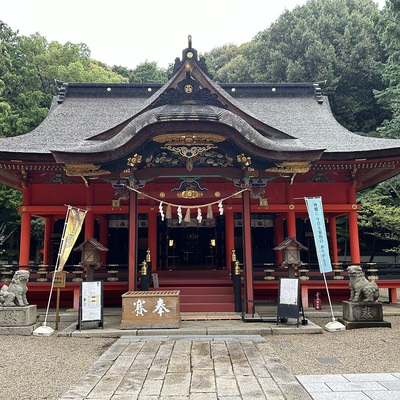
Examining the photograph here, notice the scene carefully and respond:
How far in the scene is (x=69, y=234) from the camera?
29.6 ft

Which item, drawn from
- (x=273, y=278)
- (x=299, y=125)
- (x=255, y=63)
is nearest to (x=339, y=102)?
(x=255, y=63)

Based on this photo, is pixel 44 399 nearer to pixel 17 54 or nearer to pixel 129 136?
pixel 129 136

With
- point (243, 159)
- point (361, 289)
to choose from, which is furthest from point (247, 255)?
point (361, 289)

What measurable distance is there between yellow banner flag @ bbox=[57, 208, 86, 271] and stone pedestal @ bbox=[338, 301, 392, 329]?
23.3ft

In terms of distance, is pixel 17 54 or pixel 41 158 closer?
pixel 41 158

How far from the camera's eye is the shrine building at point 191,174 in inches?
367

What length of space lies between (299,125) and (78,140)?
9.20 meters

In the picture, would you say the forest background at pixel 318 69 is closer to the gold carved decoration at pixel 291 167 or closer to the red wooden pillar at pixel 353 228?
the red wooden pillar at pixel 353 228

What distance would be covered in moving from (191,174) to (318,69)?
926 inches

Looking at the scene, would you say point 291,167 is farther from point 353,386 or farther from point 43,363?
point 43,363

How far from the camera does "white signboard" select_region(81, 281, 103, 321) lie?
829 centimetres

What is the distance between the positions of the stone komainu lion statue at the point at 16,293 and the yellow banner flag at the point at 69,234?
0.92m

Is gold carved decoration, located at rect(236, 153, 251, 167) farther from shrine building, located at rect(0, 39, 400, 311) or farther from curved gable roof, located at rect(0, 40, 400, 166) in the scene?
curved gable roof, located at rect(0, 40, 400, 166)

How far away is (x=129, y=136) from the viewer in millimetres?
9039
